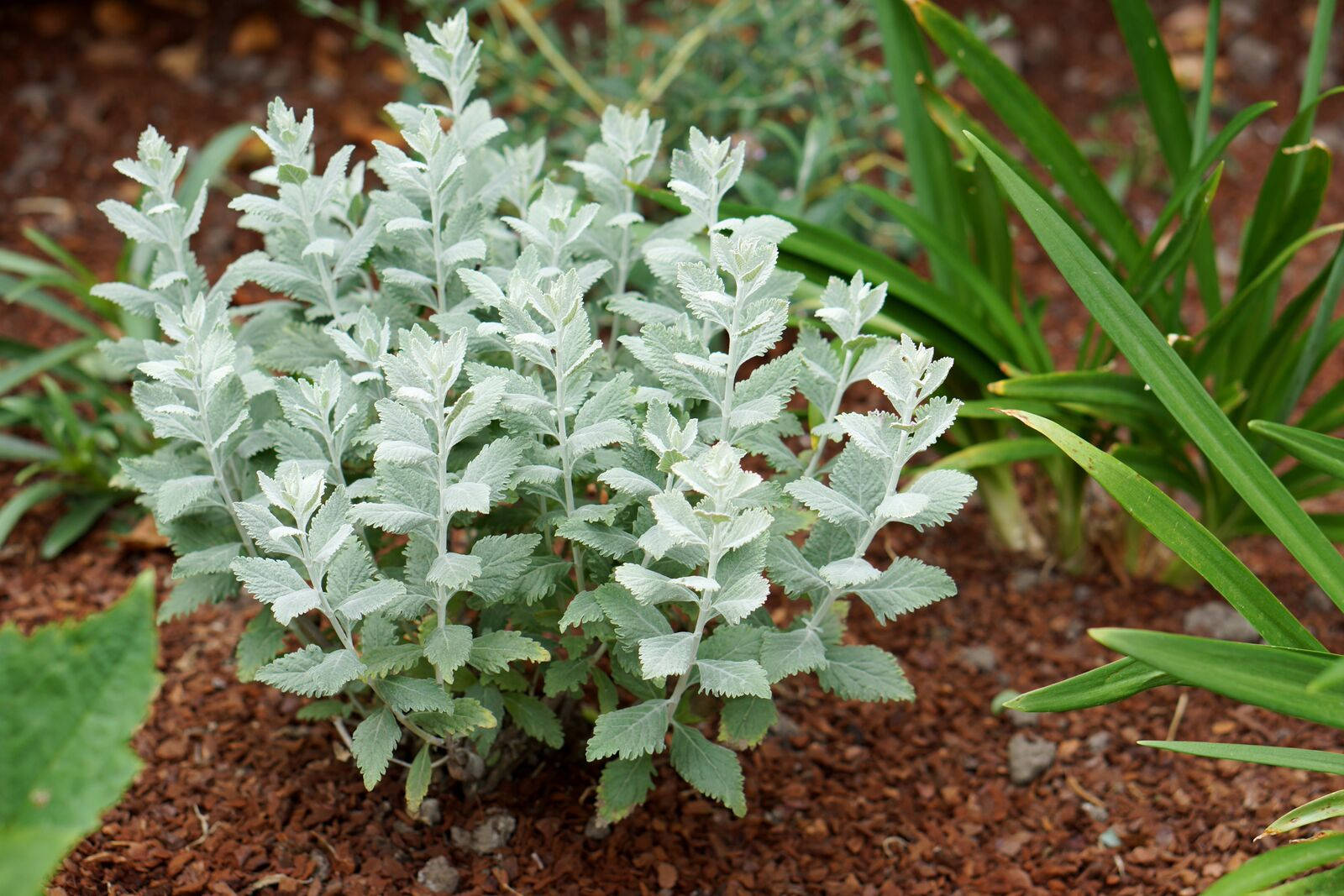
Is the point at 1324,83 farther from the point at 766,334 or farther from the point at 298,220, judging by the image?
the point at 298,220

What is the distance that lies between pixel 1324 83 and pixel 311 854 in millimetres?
3743

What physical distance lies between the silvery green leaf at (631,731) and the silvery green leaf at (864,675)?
0.21m

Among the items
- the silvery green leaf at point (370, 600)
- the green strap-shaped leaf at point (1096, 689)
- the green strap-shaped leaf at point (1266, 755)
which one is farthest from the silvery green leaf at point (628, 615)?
the green strap-shaped leaf at point (1266, 755)

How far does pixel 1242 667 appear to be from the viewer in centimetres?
133

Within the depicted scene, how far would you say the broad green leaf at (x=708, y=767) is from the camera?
150 cm

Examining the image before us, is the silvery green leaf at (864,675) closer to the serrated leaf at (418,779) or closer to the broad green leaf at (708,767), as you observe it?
the broad green leaf at (708,767)

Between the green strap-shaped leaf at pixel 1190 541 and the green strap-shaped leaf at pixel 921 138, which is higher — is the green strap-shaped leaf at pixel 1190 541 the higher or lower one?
the lower one

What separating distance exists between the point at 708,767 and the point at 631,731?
13 cm

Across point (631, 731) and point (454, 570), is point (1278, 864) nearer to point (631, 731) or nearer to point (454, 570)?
point (631, 731)

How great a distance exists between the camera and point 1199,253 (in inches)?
88.1

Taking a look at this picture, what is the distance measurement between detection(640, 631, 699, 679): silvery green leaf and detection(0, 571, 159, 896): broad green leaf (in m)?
0.53

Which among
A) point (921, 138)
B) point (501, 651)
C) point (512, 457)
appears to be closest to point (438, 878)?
point (501, 651)

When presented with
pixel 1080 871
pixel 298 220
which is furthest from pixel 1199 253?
pixel 298 220

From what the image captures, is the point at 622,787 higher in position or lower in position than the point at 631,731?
lower
